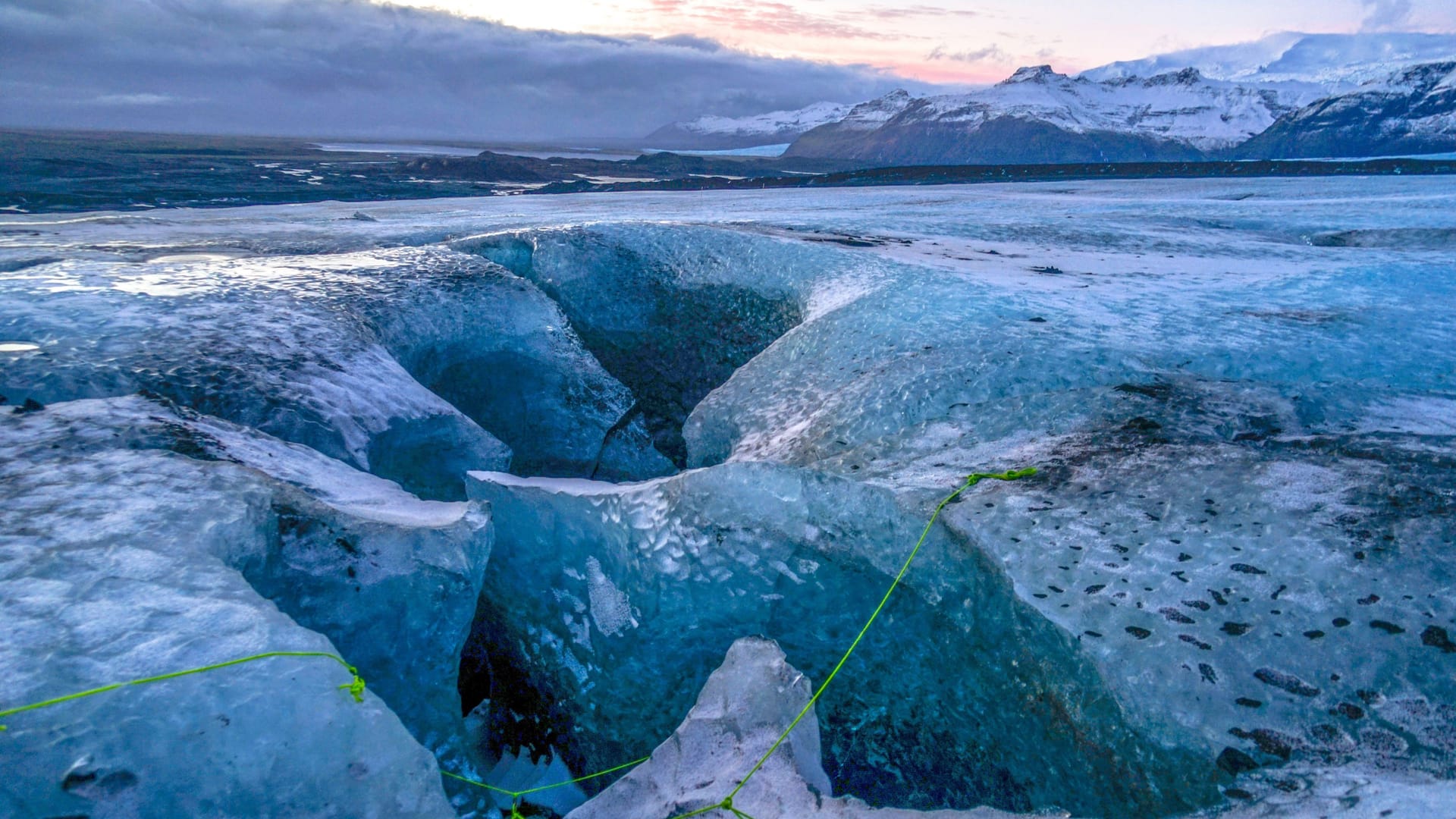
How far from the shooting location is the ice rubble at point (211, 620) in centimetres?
172

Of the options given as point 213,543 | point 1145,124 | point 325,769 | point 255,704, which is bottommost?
point 325,769

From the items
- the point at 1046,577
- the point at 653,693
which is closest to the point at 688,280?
the point at 653,693

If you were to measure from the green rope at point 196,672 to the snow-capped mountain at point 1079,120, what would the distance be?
115217 mm

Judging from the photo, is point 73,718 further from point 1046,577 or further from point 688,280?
point 688,280

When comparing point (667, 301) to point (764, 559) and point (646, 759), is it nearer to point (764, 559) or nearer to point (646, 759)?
point (764, 559)

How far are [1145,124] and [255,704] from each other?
131644mm

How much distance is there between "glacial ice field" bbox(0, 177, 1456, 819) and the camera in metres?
1.89

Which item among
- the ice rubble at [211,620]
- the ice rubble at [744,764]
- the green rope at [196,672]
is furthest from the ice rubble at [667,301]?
the green rope at [196,672]

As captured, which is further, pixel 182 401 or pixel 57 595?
pixel 182 401

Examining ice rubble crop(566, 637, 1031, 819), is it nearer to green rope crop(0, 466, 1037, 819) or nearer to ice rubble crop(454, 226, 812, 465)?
green rope crop(0, 466, 1037, 819)

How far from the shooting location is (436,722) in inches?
111

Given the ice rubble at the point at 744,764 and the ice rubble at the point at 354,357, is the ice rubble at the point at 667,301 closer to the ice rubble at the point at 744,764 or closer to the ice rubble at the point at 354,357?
the ice rubble at the point at 354,357

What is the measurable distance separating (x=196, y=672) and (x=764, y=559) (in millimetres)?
1729

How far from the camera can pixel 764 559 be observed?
2.95 metres
